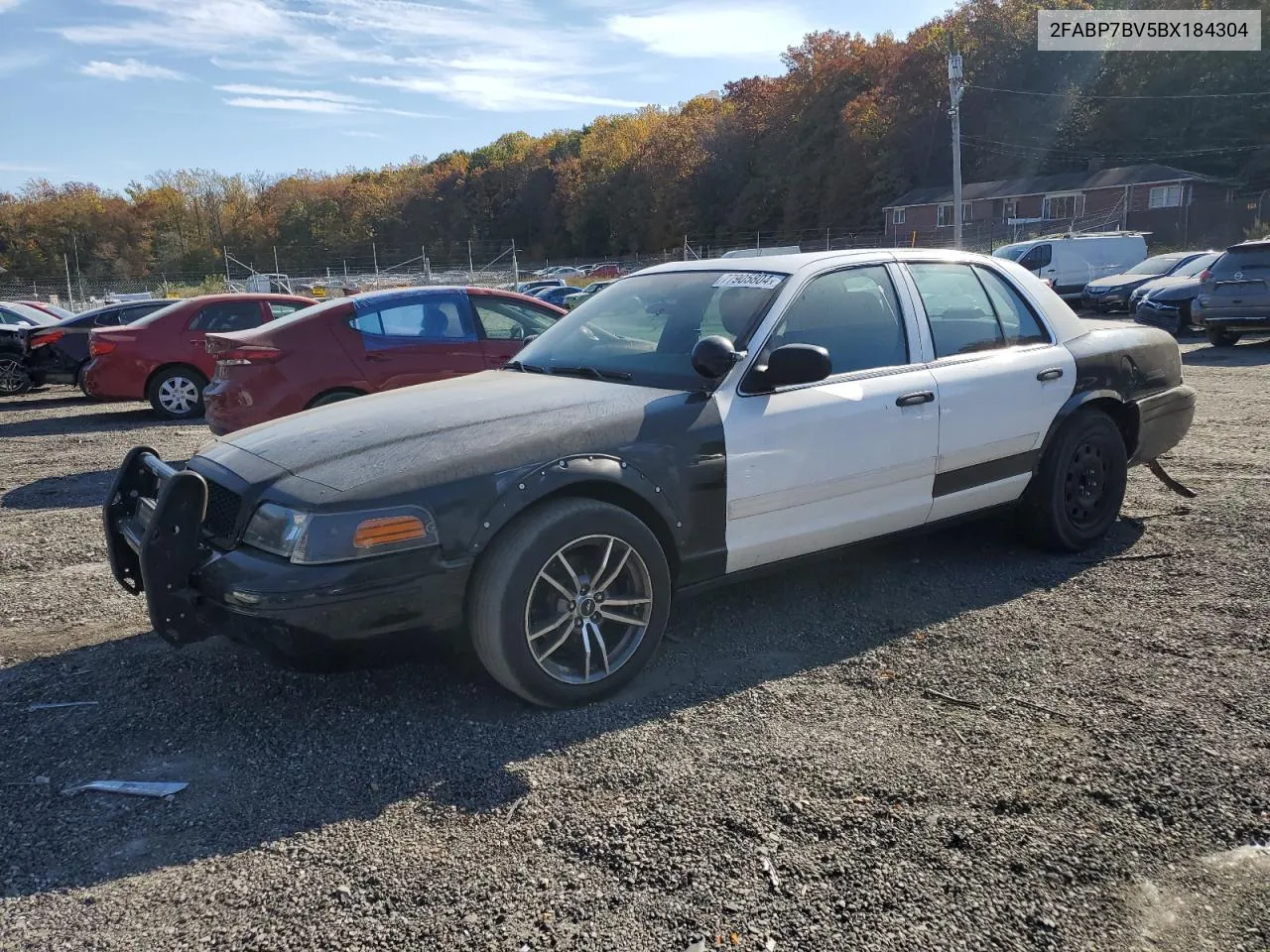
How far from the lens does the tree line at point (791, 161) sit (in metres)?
60.3

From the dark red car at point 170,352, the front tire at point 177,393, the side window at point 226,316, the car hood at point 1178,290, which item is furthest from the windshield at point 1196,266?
the front tire at point 177,393

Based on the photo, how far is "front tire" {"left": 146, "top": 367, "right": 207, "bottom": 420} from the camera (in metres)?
11.7

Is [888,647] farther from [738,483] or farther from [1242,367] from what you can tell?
[1242,367]

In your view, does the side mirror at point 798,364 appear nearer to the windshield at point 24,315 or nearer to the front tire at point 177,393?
the front tire at point 177,393

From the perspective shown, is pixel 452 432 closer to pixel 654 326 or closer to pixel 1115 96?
pixel 654 326

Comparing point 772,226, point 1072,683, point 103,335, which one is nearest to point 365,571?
point 1072,683

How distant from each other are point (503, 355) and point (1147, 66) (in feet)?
219

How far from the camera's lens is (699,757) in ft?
10.4

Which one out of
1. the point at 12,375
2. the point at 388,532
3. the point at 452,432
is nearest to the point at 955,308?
the point at 452,432

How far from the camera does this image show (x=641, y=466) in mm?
3635

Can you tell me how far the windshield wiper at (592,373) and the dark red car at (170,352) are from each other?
7878mm

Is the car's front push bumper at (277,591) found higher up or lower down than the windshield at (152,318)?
lower down

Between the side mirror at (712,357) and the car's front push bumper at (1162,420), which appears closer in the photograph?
the side mirror at (712,357)

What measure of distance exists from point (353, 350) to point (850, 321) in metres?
4.64
